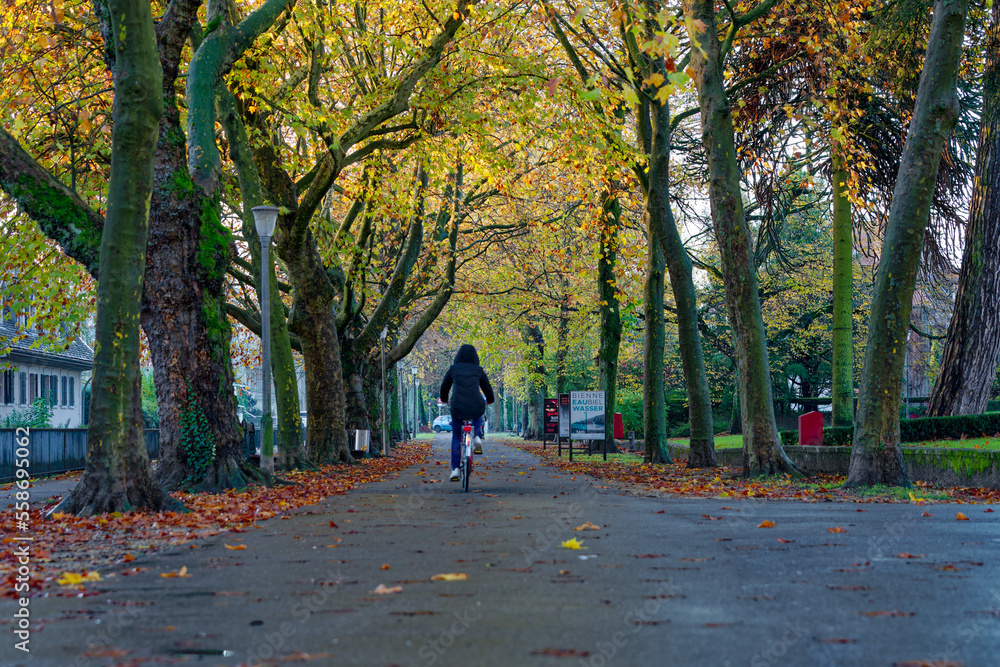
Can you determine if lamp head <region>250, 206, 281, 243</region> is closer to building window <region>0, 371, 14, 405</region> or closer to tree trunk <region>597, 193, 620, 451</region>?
tree trunk <region>597, 193, 620, 451</region>

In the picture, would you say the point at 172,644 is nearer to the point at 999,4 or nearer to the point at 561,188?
the point at 999,4

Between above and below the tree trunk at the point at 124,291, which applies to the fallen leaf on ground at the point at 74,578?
below

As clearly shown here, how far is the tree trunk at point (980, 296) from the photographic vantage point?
1836cm

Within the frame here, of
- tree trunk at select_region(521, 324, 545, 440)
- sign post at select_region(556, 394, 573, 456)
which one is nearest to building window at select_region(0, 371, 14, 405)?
A: sign post at select_region(556, 394, 573, 456)

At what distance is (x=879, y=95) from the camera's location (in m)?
18.6

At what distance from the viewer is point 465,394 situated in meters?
14.4

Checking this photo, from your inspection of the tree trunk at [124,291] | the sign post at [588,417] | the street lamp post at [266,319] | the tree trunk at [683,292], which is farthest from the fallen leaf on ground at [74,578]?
the sign post at [588,417]

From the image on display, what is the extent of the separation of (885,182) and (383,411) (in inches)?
765

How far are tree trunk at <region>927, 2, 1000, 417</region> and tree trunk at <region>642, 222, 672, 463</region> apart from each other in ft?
20.0

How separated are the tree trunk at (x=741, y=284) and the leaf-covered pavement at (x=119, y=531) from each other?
6520 millimetres

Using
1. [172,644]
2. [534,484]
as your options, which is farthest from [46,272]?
[172,644]

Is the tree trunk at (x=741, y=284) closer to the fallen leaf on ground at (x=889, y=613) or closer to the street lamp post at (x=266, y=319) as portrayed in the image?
the street lamp post at (x=266, y=319)

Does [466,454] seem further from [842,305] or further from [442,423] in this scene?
[442,423]

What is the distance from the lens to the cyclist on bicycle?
1426 centimetres
